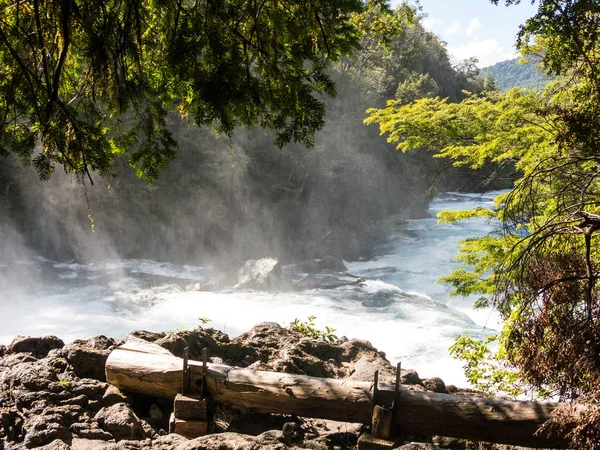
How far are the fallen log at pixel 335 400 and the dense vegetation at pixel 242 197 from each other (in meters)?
13.2

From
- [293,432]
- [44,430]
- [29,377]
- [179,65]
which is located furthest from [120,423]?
[179,65]

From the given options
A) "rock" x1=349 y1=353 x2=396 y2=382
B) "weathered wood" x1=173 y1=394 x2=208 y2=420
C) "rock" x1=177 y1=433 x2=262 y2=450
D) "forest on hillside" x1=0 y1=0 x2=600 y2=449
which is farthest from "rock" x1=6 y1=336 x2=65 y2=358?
"rock" x1=349 y1=353 x2=396 y2=382

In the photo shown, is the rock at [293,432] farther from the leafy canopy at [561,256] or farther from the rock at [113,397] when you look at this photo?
the leafy canopy at [561,256]

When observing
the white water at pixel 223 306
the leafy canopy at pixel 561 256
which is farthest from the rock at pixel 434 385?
the white water at pixel 223 306

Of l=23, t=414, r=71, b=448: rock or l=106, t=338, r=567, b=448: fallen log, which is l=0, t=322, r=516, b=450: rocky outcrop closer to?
l=23, t=414, r=71, b=448: rock

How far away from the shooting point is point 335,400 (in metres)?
4.99

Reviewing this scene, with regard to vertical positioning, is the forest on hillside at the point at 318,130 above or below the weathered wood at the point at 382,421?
above

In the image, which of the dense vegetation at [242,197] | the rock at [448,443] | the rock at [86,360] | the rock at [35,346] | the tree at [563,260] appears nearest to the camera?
the tree at [563,260]

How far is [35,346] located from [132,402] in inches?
70.6

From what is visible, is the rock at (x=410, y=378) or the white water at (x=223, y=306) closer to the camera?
the rock at (x=410, y=378)

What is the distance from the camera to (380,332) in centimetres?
1472

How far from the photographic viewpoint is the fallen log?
4711 millimetres

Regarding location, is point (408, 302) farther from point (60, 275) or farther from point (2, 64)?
point (2, 64)

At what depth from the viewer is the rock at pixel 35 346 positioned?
6.19 m
